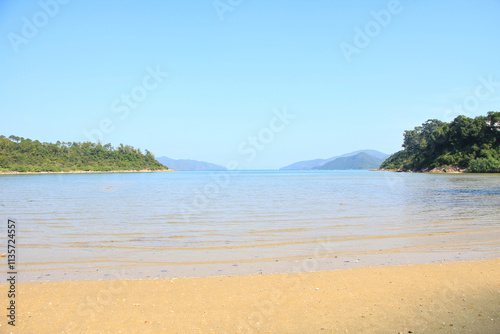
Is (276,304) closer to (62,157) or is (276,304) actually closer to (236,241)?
(236,241)

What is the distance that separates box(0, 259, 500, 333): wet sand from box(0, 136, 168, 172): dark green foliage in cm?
12972

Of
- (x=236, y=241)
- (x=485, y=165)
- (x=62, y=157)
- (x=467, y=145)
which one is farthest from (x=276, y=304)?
(x=62, y=157)

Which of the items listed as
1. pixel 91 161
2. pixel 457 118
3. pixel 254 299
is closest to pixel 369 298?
pixel 254 299

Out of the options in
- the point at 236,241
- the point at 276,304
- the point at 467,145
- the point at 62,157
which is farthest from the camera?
the point at 62,157

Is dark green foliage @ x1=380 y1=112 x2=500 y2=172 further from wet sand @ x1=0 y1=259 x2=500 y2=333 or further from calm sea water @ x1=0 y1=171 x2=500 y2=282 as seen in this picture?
wet sand @ x1=0 y1=259 x2=500 y2=333

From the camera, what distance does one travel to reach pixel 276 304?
4.94 meters

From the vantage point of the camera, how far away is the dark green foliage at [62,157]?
Answer: 11956 cm

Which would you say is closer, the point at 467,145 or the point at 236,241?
the point at 236,241

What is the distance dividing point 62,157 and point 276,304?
15543 cm

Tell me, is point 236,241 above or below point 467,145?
below

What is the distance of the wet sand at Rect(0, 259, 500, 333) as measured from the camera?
4.25m

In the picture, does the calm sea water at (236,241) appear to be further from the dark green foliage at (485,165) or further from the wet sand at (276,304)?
the dark green foliage at (485,165)

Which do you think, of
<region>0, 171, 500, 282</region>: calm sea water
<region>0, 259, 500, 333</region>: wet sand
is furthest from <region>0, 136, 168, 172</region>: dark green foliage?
<region>0, 259, 500, 333</region>: wet sand

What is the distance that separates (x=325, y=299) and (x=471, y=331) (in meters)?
1.87
